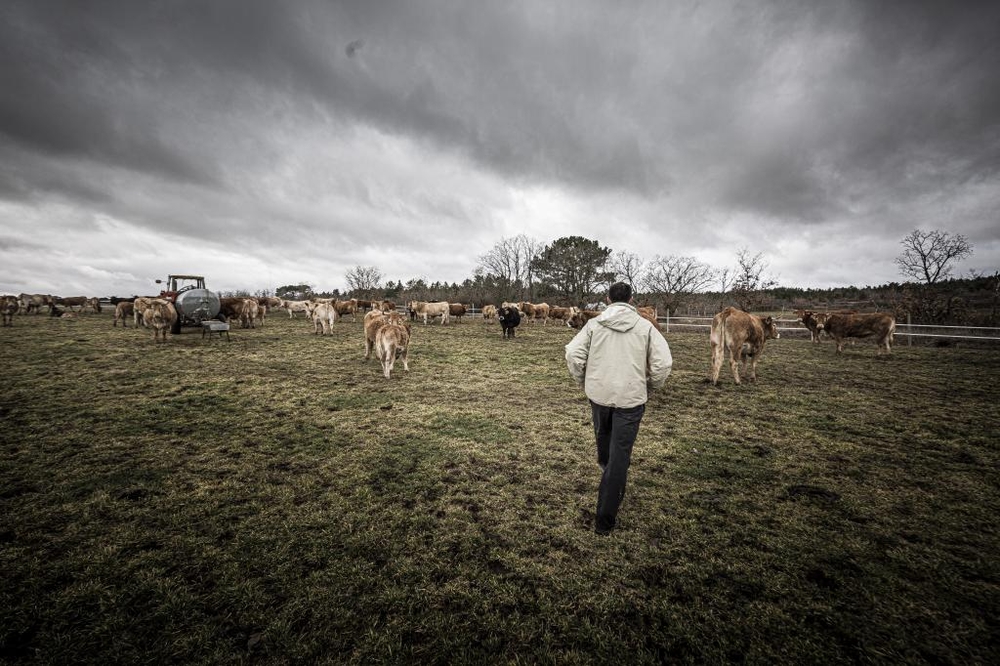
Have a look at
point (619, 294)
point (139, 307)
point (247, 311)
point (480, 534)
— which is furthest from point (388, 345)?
point (139, 307)

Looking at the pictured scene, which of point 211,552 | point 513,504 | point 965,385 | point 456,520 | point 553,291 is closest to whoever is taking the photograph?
point 211,552

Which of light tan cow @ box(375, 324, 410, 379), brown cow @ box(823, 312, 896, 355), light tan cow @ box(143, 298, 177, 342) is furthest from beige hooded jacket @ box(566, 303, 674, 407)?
brown cow @ box(823, 312, 896, 355)

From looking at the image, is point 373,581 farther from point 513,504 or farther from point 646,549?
point 646,549

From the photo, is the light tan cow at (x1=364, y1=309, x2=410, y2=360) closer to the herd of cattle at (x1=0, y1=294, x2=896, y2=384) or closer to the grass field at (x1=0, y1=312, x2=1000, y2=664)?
the herd of cattle at (x1=0, y1=294, x2=896, y2=384)

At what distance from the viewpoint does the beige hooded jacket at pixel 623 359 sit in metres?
3.25

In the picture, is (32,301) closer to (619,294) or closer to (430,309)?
(430,309)

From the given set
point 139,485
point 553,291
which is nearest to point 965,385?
point 139,485

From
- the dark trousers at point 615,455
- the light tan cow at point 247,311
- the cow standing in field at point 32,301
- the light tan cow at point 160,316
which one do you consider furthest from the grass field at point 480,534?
the cow standing in field at point 32,301

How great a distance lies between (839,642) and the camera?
2.23 m

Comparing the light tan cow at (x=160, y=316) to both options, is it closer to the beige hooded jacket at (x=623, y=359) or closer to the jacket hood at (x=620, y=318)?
the beige hooded jacket at (x=623, y=359)

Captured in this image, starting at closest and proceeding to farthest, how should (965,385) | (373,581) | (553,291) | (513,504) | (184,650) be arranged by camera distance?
(184,650), (373,581), (513,504), (965,385), (553,291)

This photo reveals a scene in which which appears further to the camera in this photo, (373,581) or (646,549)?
(646,549)

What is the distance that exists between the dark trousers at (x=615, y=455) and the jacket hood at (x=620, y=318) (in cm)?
76

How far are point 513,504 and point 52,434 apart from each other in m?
6.78
